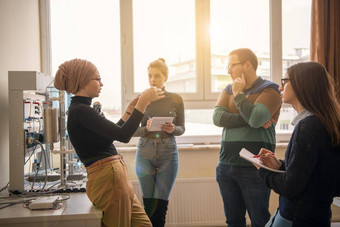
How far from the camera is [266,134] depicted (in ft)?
6.21

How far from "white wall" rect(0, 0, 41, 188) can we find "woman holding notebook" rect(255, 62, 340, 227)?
6.03 ft

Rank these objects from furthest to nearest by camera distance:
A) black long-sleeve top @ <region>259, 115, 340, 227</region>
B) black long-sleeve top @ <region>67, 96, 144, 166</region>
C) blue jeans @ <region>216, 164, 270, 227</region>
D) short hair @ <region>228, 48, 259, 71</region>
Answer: short hair @ <region>228, 48, 259, 71</region>
blue jeans @ <region>216, 164, 270, 227</region>
black long-sleeve top @ <region>67, 96, 144, 166</region>
black long-sleeve top @ <region>259, 115, 340, 227</region>

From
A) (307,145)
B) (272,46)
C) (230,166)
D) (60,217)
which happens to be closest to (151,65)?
(230,166)

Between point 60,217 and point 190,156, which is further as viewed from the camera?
point 190,156

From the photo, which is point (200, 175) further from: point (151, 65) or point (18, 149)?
point (18, 149)

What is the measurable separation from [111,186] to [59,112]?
0.85 m

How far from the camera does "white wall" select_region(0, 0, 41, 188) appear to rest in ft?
6.71

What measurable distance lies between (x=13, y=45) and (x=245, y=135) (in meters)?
1.89

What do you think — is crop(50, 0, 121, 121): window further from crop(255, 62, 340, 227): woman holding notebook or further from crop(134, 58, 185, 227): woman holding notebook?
crop(255, 62, 340, 227): woman holding notebook

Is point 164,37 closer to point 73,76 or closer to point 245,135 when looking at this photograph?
point 245,135

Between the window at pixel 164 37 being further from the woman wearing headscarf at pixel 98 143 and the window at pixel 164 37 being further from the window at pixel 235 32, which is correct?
the woman wearing headscarf at pixel 98 143

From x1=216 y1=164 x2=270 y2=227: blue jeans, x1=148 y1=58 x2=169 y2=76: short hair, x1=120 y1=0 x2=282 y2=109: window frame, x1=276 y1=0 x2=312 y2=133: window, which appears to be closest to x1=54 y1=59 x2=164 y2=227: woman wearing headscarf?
x1=216 y1=164 x2=270 y2=227: blue jeans

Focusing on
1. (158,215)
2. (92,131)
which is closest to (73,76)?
(92,131)

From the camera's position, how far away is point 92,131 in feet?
4.53
